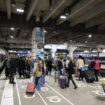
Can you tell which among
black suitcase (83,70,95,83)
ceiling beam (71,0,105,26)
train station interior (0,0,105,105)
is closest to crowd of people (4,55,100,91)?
train station interior (0,0,105,105)

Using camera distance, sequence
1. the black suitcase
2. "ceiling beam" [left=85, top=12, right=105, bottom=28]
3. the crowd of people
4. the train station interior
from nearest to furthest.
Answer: the train station interior
the crowd of people
the black suitcase
"ceiling beam" [left=85, top=12, right=105, bottom=28]

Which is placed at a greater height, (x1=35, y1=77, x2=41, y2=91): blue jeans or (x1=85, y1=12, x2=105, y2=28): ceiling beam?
(x1=85, y1=12, x2=105, y2=28): ceiling beam

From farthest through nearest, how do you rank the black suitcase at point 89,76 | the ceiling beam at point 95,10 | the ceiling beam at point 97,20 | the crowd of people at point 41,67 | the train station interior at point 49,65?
the ceiling beam at point 97,20
the black suitcase at point 89,76
the ceiling beam at point 95,10
the crowd of people at point 41,67
the train station interior at point 49,65

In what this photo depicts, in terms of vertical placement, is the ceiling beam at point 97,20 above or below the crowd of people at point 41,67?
above

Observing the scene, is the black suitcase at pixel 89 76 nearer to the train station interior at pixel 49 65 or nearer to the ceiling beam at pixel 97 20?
the train station interior at pixel 49 65

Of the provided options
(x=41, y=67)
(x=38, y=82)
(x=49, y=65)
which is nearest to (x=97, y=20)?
(x=49, y=65)

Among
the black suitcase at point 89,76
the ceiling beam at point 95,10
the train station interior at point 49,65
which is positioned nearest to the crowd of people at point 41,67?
the train station interior at point 49,65

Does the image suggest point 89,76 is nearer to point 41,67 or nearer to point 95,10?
point 41,67

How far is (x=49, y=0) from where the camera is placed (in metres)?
6.88

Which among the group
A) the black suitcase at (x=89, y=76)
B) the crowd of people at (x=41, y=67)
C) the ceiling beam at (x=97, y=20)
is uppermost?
the ceiling beam at (x=97, y=20)

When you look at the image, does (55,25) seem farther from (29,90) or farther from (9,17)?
(29,90)

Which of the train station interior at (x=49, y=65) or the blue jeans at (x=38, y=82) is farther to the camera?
the blue jeans at (x=38, y=82)

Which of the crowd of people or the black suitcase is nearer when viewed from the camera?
the crowd of people

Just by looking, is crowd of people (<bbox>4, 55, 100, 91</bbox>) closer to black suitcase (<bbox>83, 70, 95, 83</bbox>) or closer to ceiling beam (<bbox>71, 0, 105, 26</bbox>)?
black suitcase (<bbox>83, 70, 95, 83</bbox>)
